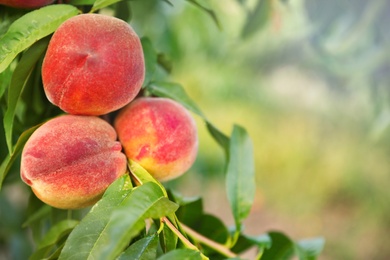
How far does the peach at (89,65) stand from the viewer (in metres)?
0.47

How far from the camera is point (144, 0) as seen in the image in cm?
89

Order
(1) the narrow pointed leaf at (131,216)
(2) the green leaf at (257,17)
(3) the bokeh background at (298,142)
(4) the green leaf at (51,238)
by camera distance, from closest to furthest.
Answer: (1) the narrow pointed leaf at (131,216) → (4) the green leaf at (51,238) → (2) the green leaf at (257,17) → (3) the bokeh background at (298,142)

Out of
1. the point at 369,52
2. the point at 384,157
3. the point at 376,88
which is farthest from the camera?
the point at 384,157

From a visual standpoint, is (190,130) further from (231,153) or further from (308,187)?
(308,187)

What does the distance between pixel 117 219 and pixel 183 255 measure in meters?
0.07

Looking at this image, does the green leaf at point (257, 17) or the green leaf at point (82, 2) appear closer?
the green leaf at point (82, 2)

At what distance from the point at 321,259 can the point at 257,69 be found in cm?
113

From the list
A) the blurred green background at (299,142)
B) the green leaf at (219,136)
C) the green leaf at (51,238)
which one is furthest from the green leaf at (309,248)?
the blurred green background at (299,142)

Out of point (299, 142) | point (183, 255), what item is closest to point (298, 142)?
point (299, 142)

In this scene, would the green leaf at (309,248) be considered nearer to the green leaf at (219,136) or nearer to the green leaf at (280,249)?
→ the green leaf at (280,249)

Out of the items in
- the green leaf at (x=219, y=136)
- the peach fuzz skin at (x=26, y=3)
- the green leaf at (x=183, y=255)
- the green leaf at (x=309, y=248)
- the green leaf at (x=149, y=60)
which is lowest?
the green leaf at (x=309, y=248)

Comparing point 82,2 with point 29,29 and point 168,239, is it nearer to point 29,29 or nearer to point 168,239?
point 29,29

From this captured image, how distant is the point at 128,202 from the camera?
0.38 metres

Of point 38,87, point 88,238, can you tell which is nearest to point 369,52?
point 38,87
